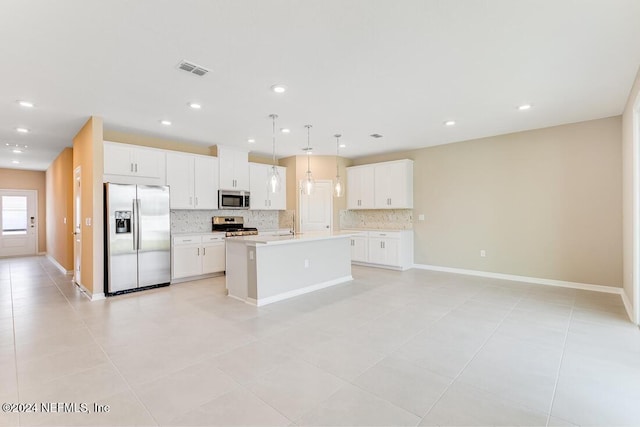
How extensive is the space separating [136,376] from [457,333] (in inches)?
117

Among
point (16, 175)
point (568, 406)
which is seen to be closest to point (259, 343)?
point (568, 406)

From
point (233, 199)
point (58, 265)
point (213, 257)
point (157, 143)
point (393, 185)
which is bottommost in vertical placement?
point (58, 265)

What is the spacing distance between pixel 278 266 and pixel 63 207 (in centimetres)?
567

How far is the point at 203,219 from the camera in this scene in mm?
6500

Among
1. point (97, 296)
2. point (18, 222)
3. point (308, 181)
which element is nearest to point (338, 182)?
point (308, 181)

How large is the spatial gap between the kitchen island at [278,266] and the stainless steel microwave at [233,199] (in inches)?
76.4

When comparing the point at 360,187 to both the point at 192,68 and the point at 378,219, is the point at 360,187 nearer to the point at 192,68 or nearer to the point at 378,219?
the point at 378,219

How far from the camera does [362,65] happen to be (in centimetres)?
299

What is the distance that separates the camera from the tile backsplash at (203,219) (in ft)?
20.1

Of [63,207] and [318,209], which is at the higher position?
[63,207]

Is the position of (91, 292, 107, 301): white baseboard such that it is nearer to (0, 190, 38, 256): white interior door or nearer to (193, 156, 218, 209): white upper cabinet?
(193, 156, 218, 209): white upper cabinet

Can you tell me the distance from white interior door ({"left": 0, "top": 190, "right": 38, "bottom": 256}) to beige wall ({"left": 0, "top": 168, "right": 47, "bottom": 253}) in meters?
0.10

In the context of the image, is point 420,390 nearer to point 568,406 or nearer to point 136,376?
point 568,406

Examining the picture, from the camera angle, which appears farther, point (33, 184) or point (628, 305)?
point (33, 184)
